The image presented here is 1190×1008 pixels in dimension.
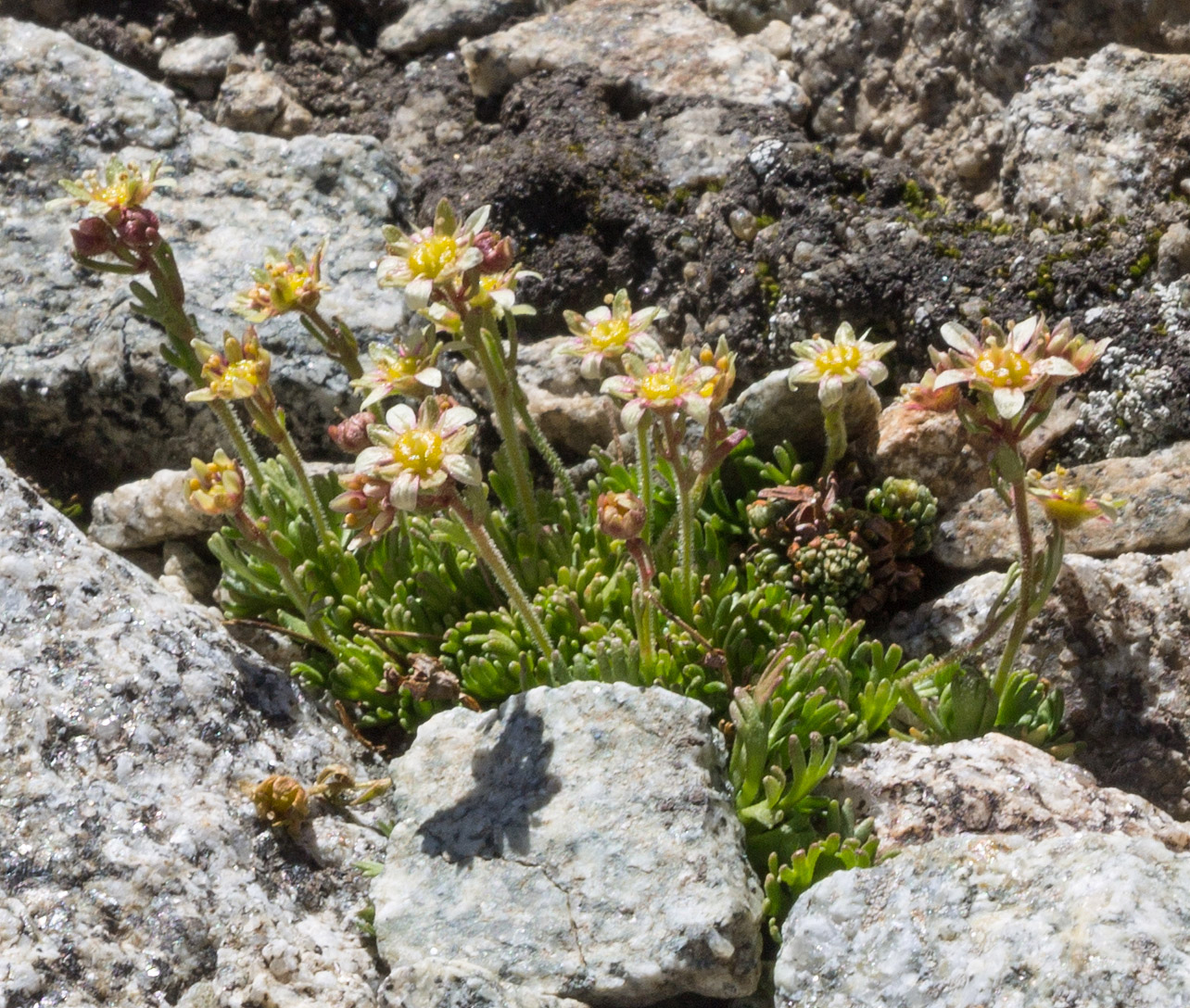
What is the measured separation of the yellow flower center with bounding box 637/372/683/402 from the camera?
328 cm

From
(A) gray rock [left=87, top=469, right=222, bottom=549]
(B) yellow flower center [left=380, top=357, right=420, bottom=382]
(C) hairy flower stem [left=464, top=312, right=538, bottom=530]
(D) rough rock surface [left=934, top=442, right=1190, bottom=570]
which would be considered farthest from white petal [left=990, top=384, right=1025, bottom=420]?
(A) gray rock [left=87, top=469, right=222, bottom=549]

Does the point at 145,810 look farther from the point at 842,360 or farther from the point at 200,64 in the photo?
the point at 200,64

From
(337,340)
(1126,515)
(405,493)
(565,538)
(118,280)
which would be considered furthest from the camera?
(118,280)

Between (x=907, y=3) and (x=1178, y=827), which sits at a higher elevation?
(x=907, y=3)

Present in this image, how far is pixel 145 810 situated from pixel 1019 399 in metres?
2.44

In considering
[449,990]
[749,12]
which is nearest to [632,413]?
[449,990]

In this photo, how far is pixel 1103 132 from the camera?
431cm

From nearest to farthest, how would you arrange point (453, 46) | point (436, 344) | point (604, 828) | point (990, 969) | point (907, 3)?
point (990, 969), point (604, 828), point (436, 344), point (907, 3), point (453, 46)

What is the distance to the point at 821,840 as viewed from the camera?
10.8 feet

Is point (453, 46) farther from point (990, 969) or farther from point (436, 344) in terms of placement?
point (990, 969)

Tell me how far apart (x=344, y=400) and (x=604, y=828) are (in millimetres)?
2180

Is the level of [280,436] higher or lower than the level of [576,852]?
higher

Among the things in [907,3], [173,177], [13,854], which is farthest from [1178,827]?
[173,177]

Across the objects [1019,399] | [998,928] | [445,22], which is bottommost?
[998,928]
